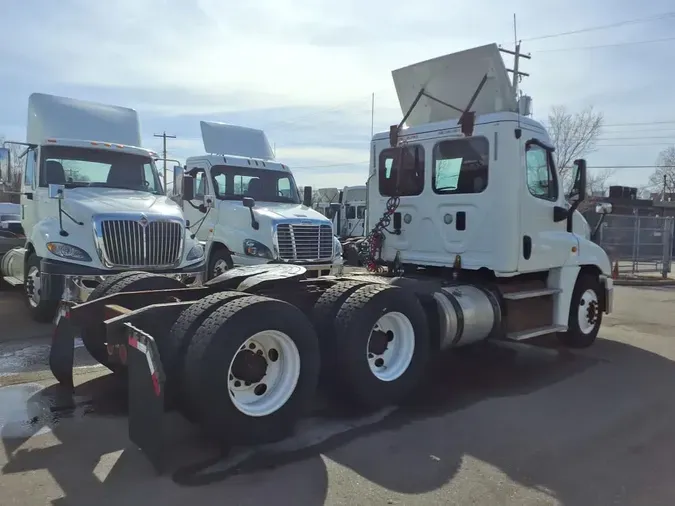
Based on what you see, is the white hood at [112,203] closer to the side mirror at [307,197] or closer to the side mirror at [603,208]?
the side mirror at [307,197]

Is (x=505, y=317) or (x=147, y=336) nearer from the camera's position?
(x=147, y=336)

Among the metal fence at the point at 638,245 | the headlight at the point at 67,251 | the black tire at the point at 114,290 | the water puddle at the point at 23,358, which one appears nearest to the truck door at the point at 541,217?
the black tire at the point at 114,290

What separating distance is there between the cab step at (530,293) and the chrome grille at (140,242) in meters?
4.96

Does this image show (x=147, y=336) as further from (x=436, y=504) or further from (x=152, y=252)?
(x=152, y=252)

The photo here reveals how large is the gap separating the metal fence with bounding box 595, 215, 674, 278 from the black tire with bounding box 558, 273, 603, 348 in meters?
12.2

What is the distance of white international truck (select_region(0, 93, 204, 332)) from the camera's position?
8.24m

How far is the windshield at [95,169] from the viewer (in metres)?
9.54

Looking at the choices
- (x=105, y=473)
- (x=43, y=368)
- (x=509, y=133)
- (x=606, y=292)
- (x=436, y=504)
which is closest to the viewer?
(x=436, y=504)

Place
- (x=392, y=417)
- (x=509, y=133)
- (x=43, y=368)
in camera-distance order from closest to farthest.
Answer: (x=392, y=417)
(x=43, y=368)
(x=509, y=133)

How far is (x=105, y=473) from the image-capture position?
3.85 meters

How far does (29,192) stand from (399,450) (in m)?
8.24

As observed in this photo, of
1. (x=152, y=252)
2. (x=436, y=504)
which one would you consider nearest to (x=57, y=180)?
(x=152, y=252)

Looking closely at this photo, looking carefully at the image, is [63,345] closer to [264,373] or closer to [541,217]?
[264,373]

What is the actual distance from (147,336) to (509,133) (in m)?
4.71
